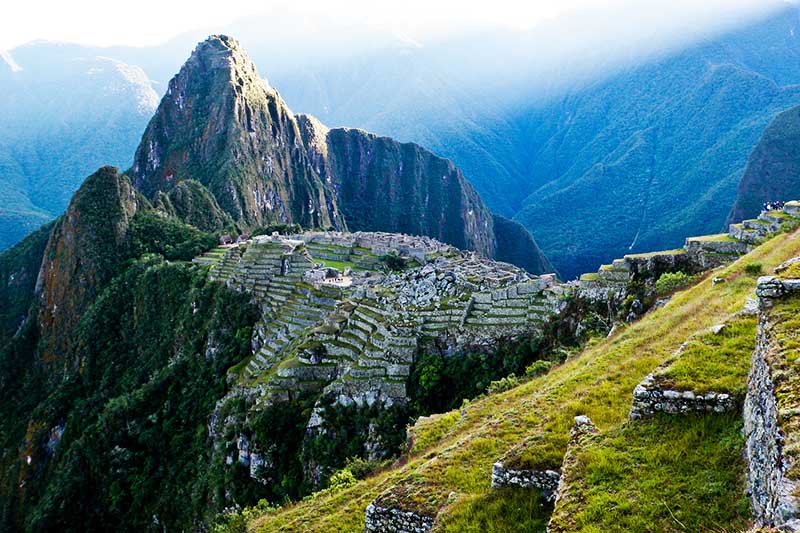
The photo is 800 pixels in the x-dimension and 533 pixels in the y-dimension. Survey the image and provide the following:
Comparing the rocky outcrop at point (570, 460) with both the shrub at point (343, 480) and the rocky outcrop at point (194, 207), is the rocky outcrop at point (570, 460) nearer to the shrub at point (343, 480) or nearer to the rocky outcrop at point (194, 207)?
the shrub at point (343, 480)

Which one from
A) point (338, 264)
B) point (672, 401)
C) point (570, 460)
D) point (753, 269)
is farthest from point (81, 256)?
point (672, 401)

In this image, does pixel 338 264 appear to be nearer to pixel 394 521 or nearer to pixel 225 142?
pixel 394 521

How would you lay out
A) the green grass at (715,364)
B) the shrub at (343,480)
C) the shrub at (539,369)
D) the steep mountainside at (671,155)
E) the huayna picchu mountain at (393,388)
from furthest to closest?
1. the steep mountainside at (671,155)
2. the shrub at (539,369)
3. the shrub at (343,480)
4. the green grass at (715,364)
5. the huayna picchu mountain at (393,388)

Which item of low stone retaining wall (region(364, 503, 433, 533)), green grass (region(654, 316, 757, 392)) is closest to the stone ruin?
low stone retaining wall (region(364, 503, 433, 533))

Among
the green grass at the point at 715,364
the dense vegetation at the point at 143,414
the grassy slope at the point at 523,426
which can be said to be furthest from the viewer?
the dense vegetation at the point at 143,414

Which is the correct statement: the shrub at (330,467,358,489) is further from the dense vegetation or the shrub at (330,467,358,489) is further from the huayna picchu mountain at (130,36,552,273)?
the huayna picchu mountain at (130,36,552,273)

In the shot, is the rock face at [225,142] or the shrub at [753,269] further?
the rock face at [225,142]

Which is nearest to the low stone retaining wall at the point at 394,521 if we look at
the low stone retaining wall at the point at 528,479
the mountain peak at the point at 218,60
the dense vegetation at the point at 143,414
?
the low stone retaining wall at the point at 528,479
